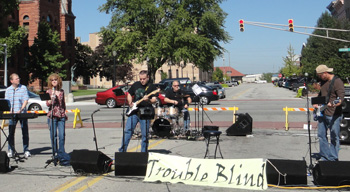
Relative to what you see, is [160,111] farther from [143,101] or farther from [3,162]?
[3,162]

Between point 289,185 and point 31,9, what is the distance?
63.0m

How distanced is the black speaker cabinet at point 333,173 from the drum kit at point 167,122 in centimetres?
570

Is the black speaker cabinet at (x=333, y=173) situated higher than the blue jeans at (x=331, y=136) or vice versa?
the blue jeans at (x=331, y=136)

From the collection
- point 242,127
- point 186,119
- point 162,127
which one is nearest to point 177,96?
point 186,119

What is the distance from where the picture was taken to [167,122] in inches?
463

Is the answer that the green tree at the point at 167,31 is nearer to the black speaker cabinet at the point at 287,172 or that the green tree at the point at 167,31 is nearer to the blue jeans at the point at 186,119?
the blue jeans at the point at 186,119

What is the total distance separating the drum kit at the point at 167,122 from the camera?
11500 millimetres


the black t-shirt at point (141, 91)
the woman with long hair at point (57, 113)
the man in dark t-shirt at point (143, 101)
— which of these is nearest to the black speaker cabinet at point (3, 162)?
the woman with long hair at point (57, 113)

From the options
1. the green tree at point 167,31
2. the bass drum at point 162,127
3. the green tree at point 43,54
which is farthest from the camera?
the green tree at point 43,54

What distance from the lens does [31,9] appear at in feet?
207

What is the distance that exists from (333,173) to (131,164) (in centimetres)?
322

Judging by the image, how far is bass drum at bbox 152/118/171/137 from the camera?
38.7 feet

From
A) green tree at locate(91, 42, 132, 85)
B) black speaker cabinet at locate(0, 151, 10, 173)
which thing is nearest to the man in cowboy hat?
black speaker cabinet at locate(0, 151, 10, 173)

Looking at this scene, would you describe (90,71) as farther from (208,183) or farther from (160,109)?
(208,183)
